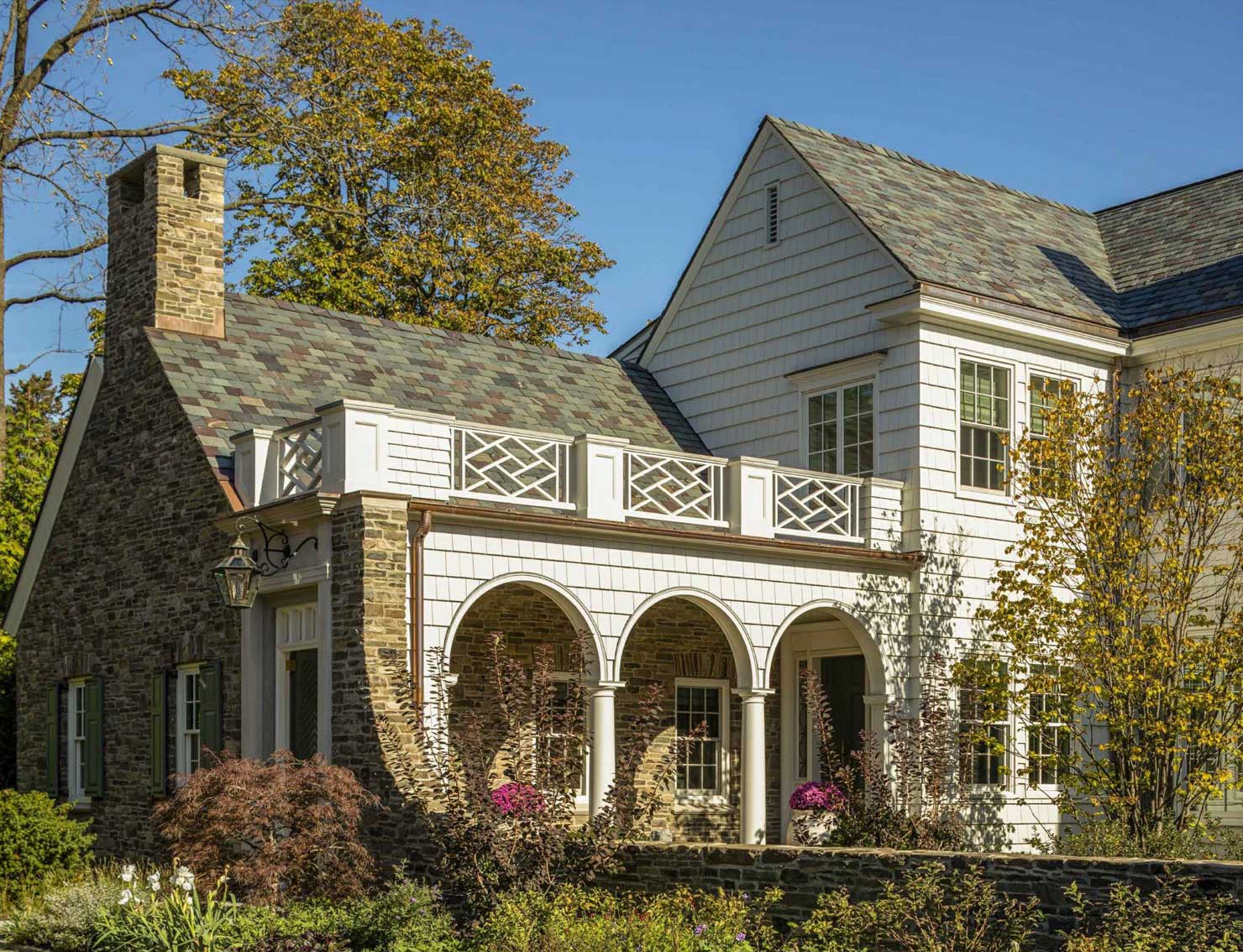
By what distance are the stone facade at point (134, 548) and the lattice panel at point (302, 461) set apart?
1235 mm

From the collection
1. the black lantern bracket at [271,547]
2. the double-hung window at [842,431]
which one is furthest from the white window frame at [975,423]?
the black lantern bracket at [271,547]

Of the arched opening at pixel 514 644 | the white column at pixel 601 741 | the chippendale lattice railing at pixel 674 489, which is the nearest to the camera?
the white column at pixel 601 741

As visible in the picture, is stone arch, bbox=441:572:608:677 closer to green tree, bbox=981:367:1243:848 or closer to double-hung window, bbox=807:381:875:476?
green tree, bbox=981:367:1243:848

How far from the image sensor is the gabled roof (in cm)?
2159

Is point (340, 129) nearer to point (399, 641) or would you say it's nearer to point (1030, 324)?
point (1030, 324)

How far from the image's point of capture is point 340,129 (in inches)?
1235

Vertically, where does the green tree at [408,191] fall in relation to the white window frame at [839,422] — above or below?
above

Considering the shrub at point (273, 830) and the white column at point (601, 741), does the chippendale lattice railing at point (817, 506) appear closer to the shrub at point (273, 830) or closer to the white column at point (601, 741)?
the white column at point (601, 741)

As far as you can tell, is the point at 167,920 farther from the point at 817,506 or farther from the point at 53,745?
the point at 817,506

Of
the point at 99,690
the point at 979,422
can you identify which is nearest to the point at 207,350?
the point at 99,690

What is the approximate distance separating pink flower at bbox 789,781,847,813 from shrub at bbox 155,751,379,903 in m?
6.10

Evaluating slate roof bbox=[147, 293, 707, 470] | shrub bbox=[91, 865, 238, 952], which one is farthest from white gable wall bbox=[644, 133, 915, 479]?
shrub bbox=[91, 865, 238, 952]

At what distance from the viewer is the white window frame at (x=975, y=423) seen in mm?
20766

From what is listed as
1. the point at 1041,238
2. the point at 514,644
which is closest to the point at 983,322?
the point at 1041,238
